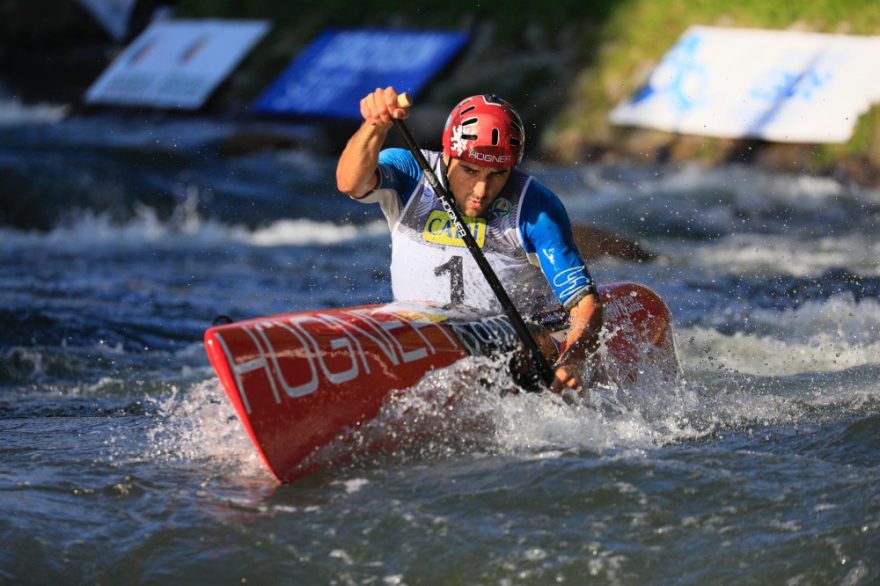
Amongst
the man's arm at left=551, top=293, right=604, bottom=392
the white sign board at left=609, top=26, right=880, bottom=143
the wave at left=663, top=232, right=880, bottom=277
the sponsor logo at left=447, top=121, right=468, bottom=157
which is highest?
the white sign board at left=609, top=26, right=880, bottom=143

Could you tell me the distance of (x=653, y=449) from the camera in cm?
493

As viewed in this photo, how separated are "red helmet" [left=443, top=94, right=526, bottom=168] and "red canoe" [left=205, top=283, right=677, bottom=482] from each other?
0.62 metres

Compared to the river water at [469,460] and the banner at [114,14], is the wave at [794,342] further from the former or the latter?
the banner at [114,14]

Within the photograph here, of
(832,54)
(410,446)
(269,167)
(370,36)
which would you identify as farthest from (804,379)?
(370,36)

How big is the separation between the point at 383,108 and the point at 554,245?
941mm

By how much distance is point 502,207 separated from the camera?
5414 mm

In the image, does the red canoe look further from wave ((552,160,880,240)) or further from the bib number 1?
wave ((552,160,880,240))

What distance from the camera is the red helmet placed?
5.18m

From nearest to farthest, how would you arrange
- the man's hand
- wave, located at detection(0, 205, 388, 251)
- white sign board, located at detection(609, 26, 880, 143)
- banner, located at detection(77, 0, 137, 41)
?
the man's hand → wave, located at detection(0, 205, 388, 251) → white sign board, located at detection(609, 26, 880, 143) → banner, located at detection(77, 0, 137, 41)

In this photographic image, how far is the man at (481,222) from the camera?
519cm

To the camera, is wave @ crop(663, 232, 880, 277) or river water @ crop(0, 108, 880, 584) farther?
wave @ crop(663, 232, 880, 277)

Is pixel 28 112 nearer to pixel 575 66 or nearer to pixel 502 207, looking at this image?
pixel 575 66

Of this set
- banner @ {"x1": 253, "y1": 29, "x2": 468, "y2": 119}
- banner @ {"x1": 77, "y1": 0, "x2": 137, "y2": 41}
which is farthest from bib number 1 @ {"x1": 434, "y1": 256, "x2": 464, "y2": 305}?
banner @ {"x1": 77, "y1": 0, "x2": 137, "y2": 41}

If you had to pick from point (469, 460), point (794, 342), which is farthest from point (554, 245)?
point (794, 342)
